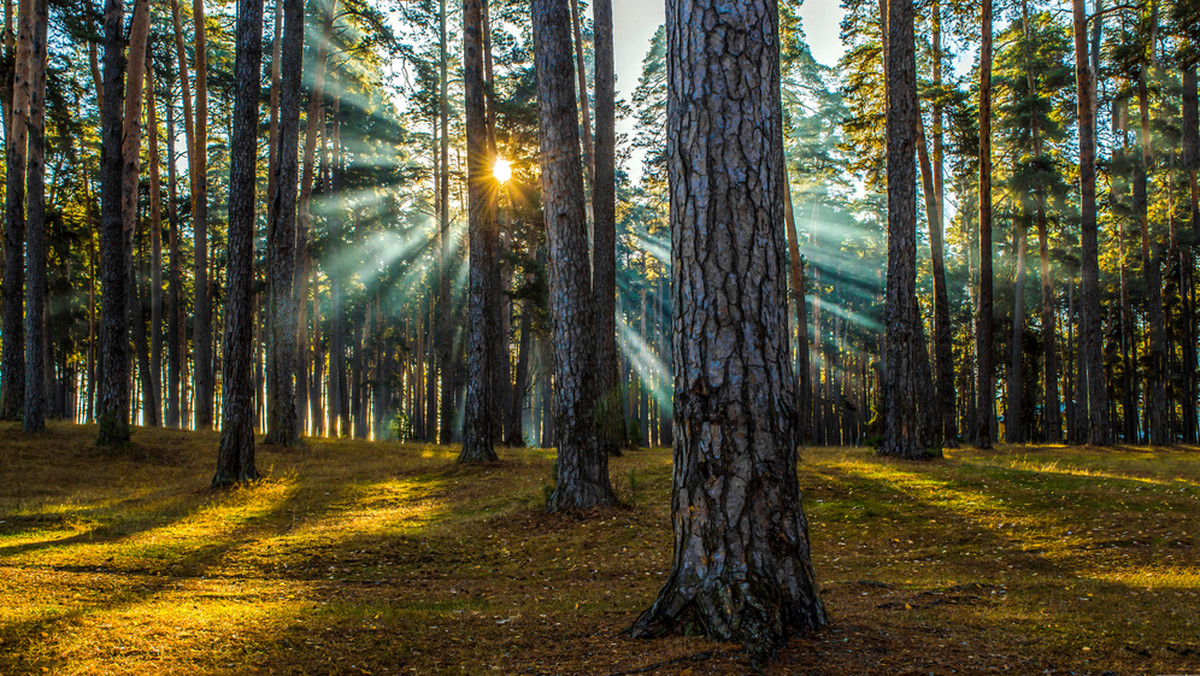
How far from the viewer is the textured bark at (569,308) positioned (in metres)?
8.09

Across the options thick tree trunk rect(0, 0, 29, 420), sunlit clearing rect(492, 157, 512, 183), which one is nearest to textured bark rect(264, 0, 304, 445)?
thick tree trunk rect(0, 0, 29, 420)

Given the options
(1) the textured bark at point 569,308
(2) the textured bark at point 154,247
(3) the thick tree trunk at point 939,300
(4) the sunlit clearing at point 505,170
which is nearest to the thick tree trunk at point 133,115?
(2) the textured bark at point 154,247

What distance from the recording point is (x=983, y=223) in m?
17.0

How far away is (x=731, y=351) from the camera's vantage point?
3.36 m

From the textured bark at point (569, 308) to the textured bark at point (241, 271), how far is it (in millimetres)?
5635

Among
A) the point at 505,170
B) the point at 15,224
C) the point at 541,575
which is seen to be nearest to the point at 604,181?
the point at 505,170

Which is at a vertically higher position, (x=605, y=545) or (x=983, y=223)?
(x=983, y=223)

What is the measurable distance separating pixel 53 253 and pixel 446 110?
677 inches

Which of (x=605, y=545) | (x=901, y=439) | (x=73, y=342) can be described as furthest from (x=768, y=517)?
(x=73, y=342)

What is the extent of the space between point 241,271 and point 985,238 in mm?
16701

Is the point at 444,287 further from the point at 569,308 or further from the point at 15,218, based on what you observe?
the point at 569,308

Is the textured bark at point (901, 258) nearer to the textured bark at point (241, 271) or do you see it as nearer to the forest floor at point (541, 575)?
the forest floor at point (541, 575)

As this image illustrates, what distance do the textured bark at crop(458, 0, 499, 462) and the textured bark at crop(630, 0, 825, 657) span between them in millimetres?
9632

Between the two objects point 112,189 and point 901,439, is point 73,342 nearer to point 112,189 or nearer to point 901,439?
point 112,189
